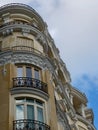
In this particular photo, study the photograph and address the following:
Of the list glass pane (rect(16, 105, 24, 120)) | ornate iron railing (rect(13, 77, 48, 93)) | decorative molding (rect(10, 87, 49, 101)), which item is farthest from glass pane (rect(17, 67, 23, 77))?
glass pane (rect(16, 105, 24, 120))

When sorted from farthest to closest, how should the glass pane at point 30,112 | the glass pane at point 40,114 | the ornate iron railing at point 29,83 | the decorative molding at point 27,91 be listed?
the ornate iron railing at point 29,83
the decorative molding at point 27,91
the glass pane at point 40,114
the glass pane at point 30,112

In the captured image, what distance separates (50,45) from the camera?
4066 centimetres

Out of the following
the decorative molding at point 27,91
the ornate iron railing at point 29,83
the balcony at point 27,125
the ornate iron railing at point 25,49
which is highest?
the ornate iron railing at point 25,49

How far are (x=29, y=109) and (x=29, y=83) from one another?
9.19ft

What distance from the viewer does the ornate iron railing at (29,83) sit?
28050 millimetres

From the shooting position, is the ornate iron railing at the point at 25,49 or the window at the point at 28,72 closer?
the window at the point at 28,72

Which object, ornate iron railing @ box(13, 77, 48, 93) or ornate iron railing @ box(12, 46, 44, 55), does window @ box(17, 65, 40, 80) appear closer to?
ornate iron railing @ box(13, 77, 48, 93)

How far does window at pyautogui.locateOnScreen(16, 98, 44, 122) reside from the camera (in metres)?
25.7

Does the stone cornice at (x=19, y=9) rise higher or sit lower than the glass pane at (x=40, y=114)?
higher

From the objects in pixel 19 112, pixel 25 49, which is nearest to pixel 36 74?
pixel 25 49

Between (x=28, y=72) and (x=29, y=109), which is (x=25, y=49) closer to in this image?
(x=28, y=72)

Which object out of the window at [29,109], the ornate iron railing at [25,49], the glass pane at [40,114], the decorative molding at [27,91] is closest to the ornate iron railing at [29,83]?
the decorative molding at [27,91]

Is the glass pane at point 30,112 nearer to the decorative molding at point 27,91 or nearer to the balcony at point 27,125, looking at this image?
the balcony at point 27,125

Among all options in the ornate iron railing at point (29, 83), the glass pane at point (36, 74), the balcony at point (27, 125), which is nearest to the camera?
the balcony at point (27, 125)
